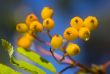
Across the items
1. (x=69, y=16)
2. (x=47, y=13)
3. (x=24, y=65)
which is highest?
(x=69, y=16)

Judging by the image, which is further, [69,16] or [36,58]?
[69,16]

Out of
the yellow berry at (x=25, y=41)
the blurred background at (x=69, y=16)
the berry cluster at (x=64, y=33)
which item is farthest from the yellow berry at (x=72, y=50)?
the blurred background at (x=69, y=16)

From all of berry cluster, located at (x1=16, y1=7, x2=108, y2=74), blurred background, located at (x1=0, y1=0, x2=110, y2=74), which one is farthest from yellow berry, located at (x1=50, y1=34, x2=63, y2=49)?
blurred background, located at (x1=0, y1=0, x2=110, y2=74)

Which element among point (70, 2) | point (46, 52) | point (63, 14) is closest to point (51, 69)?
point (46, 52)

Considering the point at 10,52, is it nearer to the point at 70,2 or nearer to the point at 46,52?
the point at 46,52

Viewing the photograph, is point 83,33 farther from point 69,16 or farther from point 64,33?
Result: point 69,16

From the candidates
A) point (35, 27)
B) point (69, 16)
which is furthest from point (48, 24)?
point (69, 16)
